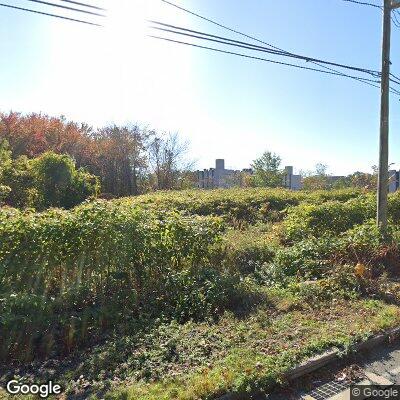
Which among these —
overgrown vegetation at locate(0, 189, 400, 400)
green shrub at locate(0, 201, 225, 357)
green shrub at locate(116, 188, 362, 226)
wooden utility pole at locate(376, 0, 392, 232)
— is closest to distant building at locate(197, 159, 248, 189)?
green shrub at locate(116, 188, 362, 226)

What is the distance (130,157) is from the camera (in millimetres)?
31047

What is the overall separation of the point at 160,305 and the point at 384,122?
6745 millimetres

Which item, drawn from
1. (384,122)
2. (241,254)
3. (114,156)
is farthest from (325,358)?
(114,156)

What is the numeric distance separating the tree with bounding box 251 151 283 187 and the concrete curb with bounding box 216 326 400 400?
29.9 meters

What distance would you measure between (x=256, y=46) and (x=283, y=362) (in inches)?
208

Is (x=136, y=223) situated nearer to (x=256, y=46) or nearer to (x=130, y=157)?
(x=256, y=46)

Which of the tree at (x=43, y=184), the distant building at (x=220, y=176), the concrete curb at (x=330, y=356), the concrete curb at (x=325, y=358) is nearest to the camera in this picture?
the concrete curb at (x=325, y=358)

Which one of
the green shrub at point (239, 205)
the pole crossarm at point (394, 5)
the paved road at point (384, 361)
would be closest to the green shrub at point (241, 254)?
the paved road at point (384, 361)

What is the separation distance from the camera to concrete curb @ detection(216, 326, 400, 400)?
3135 millimetres

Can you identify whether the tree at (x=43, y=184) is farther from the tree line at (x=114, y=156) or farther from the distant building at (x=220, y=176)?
the distant building at (x=220, y=176)

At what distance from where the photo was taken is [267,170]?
35656 mm

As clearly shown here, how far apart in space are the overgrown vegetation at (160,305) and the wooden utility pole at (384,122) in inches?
79.8

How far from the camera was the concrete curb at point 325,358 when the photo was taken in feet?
10.3

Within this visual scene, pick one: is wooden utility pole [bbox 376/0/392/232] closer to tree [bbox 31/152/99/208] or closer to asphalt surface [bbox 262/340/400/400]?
asphalt surface [bbox 262/340/400/400]
